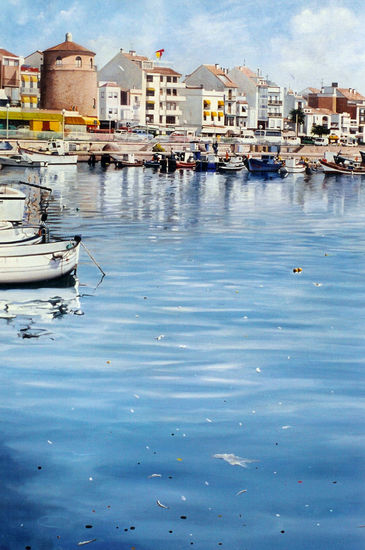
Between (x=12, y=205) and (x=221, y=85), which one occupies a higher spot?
(x=221, y=85)

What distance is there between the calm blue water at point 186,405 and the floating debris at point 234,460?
0.02 meters

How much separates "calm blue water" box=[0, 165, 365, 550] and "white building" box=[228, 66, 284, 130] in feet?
432

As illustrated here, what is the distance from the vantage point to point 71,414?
13.1 meters

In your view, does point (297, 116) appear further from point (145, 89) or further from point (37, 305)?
point (37, 305)

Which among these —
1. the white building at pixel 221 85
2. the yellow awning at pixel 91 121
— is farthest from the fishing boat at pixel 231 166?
the white building at pixel 221 85

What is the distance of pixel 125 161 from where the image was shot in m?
99.6

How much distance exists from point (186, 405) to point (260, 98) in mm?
152160

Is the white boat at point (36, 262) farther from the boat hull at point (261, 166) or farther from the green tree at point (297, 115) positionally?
the green tree at point (297, 115)

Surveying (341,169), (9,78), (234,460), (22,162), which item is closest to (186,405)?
(234,460)

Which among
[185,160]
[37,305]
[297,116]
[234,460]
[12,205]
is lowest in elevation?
[234,460]

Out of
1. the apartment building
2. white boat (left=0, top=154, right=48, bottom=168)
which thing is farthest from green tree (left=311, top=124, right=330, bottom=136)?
white boat (left=0, top=154, right=48, bottom=168)

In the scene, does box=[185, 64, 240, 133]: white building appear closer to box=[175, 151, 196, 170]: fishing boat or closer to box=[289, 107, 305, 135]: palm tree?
box=[289, 107, 305, 135]: palm tree

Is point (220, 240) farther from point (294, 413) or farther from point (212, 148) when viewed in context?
point (212, 148)

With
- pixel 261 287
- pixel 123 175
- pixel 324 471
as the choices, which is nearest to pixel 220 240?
pixel 261 287
